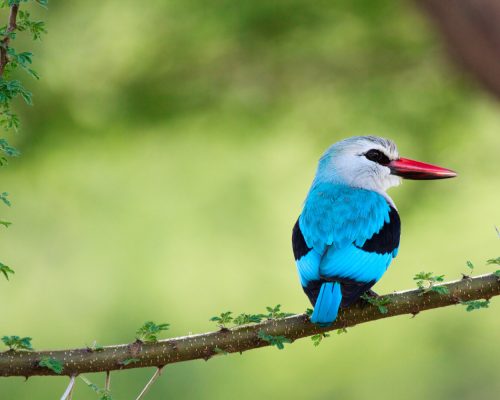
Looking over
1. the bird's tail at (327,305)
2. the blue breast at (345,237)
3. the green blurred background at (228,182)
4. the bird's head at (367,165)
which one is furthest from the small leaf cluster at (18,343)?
the green blurred background at (228,182)

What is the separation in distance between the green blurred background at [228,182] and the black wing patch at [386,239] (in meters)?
1.33

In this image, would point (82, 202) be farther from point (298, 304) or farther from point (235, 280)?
point (298, 304)

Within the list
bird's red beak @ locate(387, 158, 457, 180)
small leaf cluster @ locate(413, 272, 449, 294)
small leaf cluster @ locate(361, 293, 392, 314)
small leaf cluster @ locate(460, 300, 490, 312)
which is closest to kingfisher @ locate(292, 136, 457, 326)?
bird's red beak @ locate(387, 158, 457, 180)

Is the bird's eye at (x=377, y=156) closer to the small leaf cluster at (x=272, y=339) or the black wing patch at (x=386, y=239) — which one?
the black wing patch at (x=386, y=239)

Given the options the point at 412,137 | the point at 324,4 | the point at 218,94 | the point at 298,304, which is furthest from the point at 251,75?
the point at 298,304

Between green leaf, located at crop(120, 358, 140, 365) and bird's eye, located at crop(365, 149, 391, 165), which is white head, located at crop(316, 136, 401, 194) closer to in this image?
bird's eye, located at crop(365, 149, 391, 165)

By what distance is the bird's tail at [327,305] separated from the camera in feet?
9.07

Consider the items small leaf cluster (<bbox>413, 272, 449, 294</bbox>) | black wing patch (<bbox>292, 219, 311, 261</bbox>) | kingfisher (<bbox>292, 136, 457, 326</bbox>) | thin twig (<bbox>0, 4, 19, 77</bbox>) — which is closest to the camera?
thin twig (<bbox>0, 4, 19, 77</bbox>)

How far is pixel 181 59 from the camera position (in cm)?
611

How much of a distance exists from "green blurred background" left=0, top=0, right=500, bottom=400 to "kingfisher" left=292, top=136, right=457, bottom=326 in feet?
3.17

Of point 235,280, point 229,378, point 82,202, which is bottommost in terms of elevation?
point 229,378

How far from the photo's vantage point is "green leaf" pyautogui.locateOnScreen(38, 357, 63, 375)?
2402mm

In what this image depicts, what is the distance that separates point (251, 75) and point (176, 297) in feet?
7.83

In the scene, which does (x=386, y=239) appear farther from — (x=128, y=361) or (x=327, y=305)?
(x=128, y=361)
